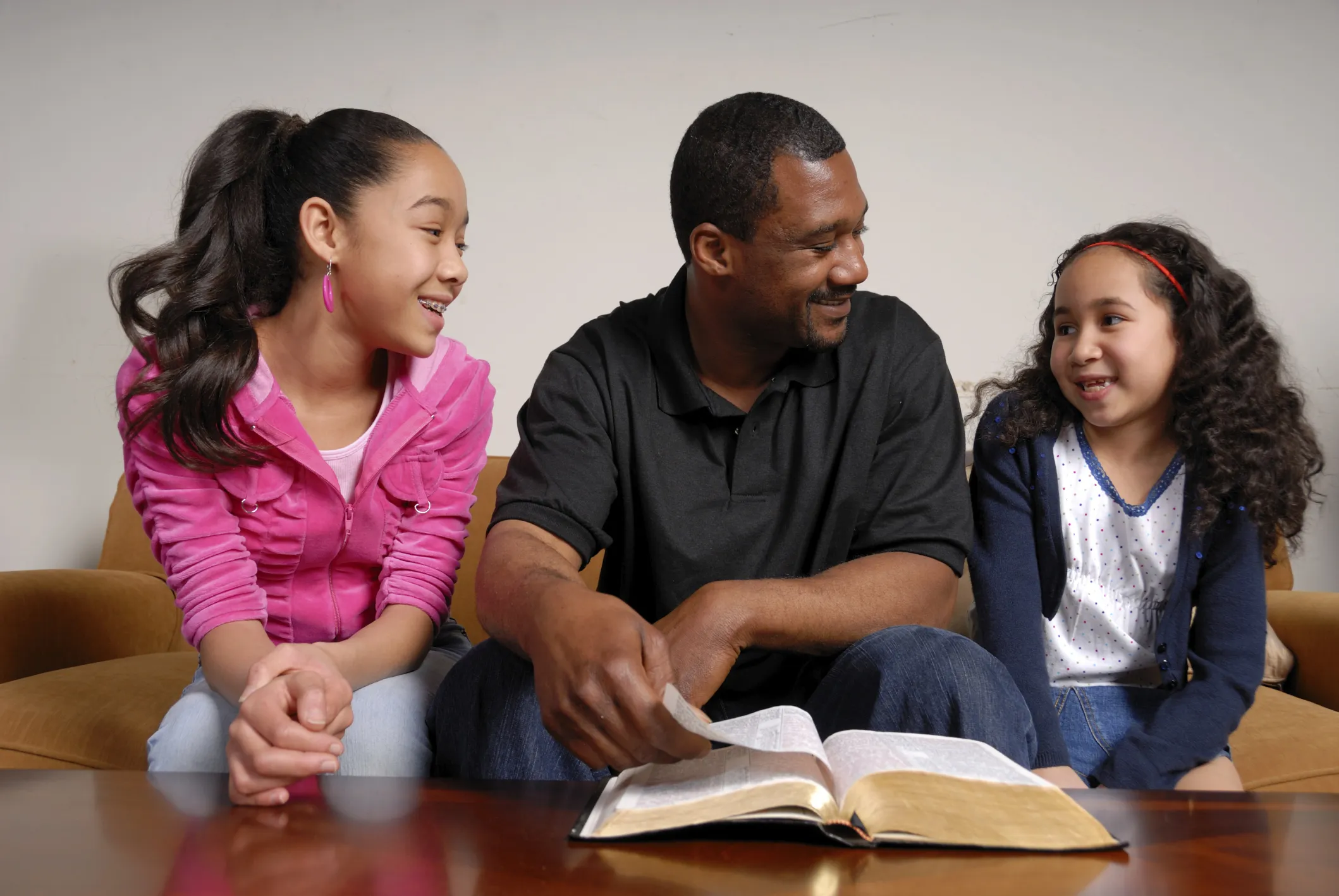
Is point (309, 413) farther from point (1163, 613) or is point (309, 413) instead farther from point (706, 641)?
point (1163, 613)

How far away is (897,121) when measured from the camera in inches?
91.7

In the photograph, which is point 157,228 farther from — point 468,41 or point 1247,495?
point 1247,495

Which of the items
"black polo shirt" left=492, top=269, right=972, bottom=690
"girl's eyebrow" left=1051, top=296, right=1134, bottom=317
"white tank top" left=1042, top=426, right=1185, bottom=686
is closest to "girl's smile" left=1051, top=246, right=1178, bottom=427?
"girl's eyebrow" left=1051, top=296, right=1134, bottom=317

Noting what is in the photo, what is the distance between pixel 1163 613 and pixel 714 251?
76 cm

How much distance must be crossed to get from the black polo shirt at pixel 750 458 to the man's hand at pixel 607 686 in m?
0.38

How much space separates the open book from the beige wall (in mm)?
1729

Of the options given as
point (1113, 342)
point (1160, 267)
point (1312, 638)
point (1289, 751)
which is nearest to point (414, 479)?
point (1113, 342)

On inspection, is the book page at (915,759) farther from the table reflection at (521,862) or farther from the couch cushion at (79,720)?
the couch cushion at (79,720)

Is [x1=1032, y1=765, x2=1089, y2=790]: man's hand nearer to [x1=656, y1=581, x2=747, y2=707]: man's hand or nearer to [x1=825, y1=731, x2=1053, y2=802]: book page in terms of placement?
[x1=656, y1=581, x2=747, y2=707]: man's hand

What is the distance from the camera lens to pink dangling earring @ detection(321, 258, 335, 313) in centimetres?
137

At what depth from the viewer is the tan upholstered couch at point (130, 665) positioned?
1.42 m

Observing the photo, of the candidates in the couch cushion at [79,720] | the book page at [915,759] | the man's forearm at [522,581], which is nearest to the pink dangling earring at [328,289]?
the man's forearm at [522,581]

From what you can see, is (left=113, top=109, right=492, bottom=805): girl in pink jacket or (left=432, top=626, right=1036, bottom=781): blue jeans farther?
(left=113, top=109, right=492, bottom=805): girl in pink jacket

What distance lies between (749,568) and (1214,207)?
1630mm
